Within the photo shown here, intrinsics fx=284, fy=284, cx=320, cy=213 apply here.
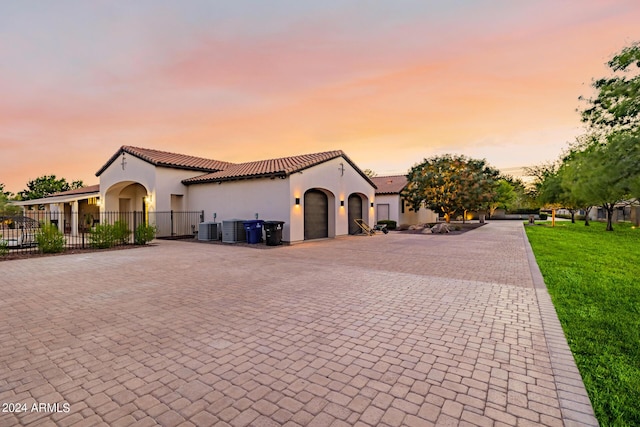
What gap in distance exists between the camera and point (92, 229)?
13.7 metres

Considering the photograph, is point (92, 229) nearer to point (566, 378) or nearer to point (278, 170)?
point (278, 170)

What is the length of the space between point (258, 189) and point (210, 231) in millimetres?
3881

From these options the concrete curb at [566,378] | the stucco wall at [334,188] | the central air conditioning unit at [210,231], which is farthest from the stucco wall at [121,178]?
the concrete curb at [566,378]

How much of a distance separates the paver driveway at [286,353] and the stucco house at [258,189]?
8900 mm

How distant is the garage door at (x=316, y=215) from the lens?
16969 millimetres

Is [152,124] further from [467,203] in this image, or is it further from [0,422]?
[467,203]

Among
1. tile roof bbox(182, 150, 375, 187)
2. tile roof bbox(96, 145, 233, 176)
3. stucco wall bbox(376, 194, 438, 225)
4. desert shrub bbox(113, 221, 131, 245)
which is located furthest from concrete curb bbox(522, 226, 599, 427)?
stucco wall bbox(376, 194, 438, 225)

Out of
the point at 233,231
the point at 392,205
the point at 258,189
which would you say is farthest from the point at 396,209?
the point at 233,231

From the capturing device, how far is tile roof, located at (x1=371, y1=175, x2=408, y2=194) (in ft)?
93.7

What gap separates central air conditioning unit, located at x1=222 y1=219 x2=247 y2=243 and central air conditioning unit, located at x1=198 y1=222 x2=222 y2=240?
125 cm

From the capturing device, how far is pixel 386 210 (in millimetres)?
28578

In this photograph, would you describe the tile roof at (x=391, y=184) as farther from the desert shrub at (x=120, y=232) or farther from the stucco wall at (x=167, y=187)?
the desert shrub at (x=120, y=232)

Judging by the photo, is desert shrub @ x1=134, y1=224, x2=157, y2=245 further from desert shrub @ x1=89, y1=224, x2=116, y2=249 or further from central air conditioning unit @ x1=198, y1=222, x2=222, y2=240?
central air conditioning unit @ x1=198, y1=222, x2=222, y2=240

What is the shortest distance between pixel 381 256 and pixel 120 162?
19.6 metres
